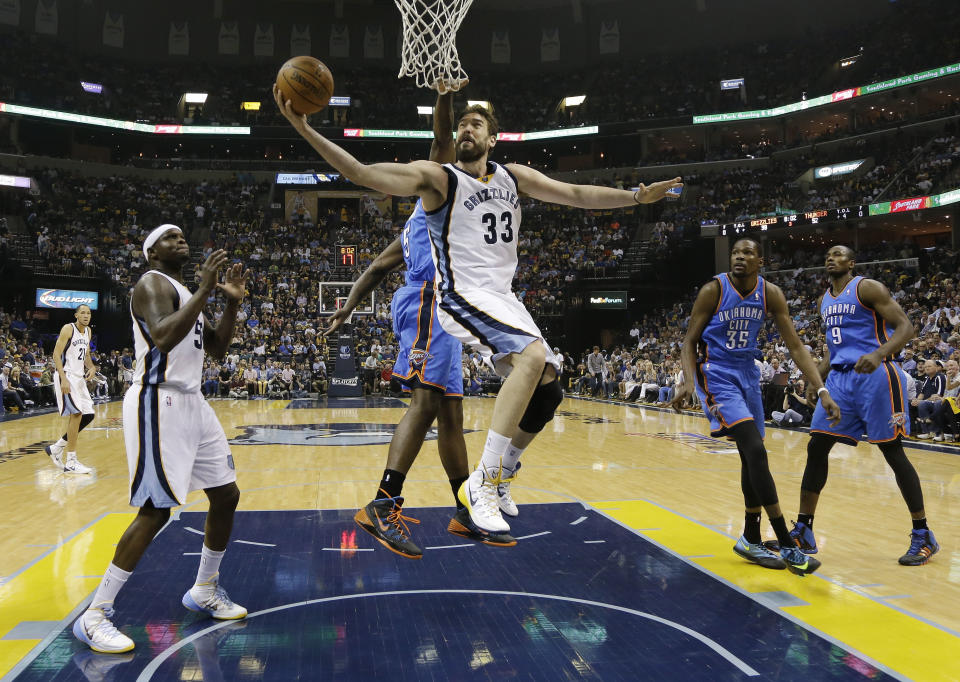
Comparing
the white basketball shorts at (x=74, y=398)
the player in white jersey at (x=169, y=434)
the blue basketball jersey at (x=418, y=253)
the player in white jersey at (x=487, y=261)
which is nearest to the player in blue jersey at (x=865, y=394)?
the player in white jersey at (x=487, y=261)

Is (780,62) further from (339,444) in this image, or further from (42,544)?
(42,544)

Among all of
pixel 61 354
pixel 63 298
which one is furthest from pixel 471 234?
pixel 63 298

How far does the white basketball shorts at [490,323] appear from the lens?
350 centimetres

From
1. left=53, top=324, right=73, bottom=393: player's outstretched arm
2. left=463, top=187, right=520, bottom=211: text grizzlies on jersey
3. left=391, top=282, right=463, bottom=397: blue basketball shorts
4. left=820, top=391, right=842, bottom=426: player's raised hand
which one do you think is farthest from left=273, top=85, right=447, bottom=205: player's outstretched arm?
left=53, top=324, right=73, bottom=393: player's outstretched arm

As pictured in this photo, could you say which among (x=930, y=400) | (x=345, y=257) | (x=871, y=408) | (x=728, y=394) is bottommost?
(x=930, y=400)

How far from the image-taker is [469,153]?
3.67m

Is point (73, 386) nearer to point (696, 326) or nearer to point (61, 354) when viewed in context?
point (61, 354)

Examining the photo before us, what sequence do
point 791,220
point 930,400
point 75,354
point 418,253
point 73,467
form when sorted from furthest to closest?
point 791,220 < point 930,400 < point 75,354 < point 73,467 < point 418,253

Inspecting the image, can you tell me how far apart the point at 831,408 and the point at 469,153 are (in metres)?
2.69

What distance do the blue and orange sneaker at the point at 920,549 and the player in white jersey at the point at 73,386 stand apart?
7.58 meters

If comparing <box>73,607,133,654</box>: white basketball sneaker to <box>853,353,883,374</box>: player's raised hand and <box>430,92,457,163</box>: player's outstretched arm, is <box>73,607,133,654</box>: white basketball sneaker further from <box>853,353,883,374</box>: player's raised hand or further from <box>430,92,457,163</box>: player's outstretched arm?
<box>853,353,883,374</box>: player's raised hand

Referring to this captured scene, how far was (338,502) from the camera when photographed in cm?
641

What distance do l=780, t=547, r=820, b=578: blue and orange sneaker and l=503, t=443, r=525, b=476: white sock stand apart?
1599 mm

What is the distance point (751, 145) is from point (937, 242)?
8.90 meters
